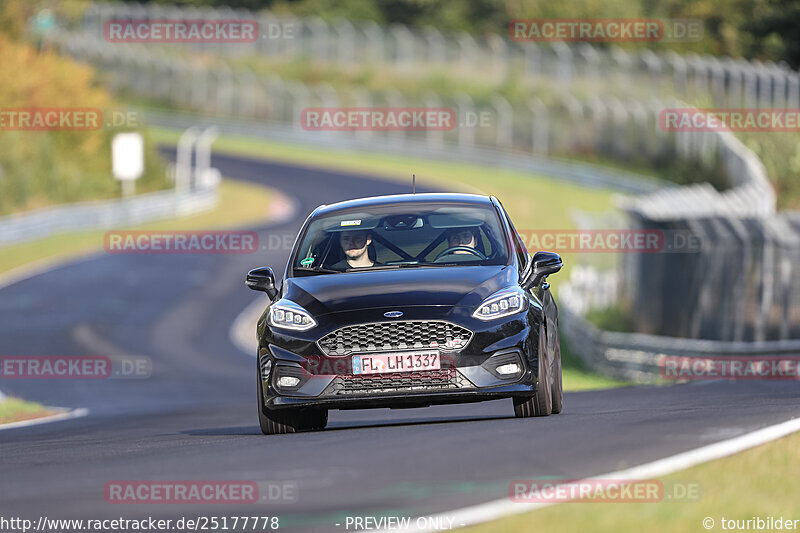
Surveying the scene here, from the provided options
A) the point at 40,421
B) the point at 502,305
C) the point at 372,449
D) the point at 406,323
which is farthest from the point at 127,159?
the point at 372,449

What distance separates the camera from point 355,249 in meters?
11.7

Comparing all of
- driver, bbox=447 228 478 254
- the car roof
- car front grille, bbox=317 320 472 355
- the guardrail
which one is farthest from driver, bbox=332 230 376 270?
the guardrail

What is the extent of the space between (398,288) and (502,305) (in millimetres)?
730

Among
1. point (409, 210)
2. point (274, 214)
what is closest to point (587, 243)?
point (409, 210)

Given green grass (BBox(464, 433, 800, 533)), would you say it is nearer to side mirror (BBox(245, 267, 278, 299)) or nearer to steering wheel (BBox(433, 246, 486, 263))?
steering wheel (BBox(433, 246, 486, 263))

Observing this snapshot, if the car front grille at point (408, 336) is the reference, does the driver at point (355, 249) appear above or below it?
above

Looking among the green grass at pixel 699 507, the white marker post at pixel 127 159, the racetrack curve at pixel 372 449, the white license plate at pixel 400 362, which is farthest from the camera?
the white marker post at pixel 127 159

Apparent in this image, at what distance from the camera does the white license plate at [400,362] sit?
10430 mm

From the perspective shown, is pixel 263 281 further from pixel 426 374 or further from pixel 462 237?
pixel 426 374

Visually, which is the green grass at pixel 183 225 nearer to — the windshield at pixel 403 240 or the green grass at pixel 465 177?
the green grass at pixel 465 177

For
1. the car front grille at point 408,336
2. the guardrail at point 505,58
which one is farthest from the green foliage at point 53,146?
the car front grille at point 408,336

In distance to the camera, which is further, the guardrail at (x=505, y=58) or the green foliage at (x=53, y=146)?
the guardrail at (x=505, y=58)

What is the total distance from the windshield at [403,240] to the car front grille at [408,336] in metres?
1.07

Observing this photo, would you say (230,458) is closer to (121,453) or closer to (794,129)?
(121,453)
